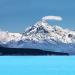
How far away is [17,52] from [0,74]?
54.8 m

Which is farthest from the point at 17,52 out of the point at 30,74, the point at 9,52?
the point at 30,74

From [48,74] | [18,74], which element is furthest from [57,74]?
[18,74]

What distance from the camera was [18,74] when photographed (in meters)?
28.9

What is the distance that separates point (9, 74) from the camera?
28.8 metres

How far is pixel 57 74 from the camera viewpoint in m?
28.5

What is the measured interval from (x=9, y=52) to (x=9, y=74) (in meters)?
54.6

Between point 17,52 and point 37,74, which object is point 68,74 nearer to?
point 37,74

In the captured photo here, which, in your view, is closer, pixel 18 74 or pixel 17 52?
pixel 18 74

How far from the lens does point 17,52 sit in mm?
83625

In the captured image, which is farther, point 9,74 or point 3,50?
point 3,50

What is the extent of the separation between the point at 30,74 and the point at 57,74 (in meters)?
2.14

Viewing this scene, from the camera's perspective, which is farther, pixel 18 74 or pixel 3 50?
pixel 3 50

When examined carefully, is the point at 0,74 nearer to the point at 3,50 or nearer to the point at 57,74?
the point at 57,74

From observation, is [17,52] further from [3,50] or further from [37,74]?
[37,74]
